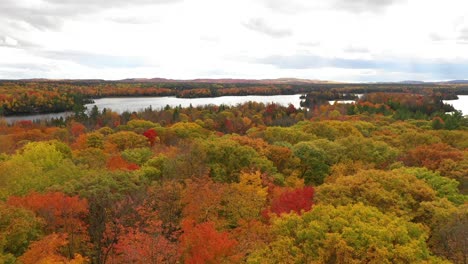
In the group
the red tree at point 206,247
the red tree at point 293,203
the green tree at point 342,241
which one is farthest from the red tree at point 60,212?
the red tree at point 293,203

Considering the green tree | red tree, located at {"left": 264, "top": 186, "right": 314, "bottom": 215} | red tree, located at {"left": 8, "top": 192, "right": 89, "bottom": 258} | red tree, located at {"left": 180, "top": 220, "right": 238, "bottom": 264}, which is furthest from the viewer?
red tree, located at {"left": 264, "top": 186, "right": 314, "bottom": 215}

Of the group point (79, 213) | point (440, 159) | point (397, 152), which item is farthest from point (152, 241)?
point (397, 152)

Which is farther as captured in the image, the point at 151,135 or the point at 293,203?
the point at 151,135

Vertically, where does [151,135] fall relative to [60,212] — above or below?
below

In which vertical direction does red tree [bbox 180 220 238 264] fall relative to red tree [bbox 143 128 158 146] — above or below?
above

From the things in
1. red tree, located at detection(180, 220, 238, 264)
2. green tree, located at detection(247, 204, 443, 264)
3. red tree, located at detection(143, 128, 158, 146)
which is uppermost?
green tree, located at detection(247, 204, 443, 264)

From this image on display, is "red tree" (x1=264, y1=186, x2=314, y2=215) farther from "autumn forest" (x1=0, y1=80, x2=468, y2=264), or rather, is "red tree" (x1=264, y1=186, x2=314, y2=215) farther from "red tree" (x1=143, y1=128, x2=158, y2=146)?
"red tree" (x1=143, y1=128, x2=158, y2=146)

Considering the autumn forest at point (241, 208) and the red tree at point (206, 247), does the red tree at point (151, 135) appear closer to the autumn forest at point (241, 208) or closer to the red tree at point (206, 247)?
the autumn forest at point (241, 208)

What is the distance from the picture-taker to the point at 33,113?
7175 inches

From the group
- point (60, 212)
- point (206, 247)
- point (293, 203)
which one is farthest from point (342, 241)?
point (60, 212)

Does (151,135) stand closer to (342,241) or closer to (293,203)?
(293,203)

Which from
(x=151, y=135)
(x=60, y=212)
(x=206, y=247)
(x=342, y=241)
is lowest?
(x=151, y=135)

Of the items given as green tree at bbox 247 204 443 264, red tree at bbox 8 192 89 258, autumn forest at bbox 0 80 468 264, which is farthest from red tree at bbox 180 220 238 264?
red tree at bbox 8 192 89 258

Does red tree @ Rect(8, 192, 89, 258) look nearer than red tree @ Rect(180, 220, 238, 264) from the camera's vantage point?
No
